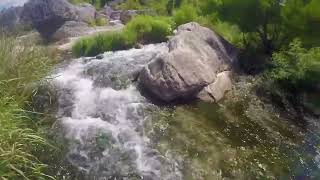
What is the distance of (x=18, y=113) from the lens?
24.5 feet

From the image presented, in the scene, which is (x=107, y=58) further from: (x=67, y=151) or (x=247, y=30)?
(x=67, y=151)

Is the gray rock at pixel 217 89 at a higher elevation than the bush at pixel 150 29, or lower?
higher

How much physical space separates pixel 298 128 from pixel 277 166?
7.60 feet

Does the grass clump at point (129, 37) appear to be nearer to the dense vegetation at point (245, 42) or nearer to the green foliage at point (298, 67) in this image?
the dense vegetation at point (245, 42)

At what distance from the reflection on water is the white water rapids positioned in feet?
1.67

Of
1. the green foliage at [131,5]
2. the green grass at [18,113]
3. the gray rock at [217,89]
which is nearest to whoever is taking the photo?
the green grass at [18,113]

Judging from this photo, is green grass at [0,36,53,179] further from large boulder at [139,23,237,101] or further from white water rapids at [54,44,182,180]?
large boulder at [139,23,237,101]

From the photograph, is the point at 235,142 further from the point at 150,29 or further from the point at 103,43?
the point at 150,29

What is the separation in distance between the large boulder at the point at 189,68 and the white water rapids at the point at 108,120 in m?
0.71

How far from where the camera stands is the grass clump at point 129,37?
1809 cm

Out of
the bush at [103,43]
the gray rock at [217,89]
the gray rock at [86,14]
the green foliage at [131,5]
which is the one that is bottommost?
the green foliage at [131,5]

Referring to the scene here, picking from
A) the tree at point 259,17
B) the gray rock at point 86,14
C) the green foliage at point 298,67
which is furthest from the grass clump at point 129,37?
the gray rock at point 86,14

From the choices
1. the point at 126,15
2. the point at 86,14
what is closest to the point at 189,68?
the point at 86,14

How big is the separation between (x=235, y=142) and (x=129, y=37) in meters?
8.56
